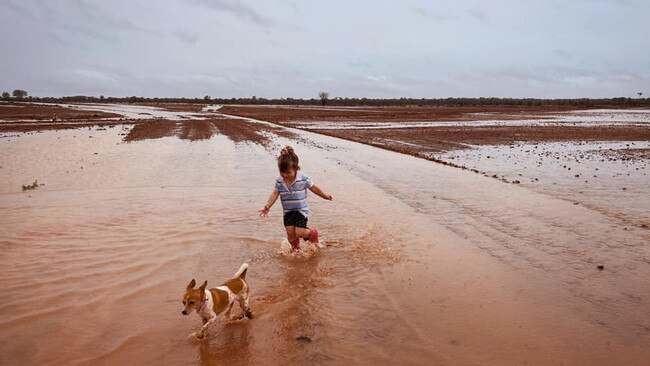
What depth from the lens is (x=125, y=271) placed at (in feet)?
21.8

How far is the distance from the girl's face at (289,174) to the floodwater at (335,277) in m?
1.34

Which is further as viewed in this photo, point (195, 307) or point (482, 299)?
point (482, 299)

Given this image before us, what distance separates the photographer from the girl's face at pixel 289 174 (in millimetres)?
6988

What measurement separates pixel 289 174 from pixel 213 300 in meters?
2.73

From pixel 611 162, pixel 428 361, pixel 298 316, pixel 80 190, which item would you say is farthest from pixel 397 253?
pixel 611 162

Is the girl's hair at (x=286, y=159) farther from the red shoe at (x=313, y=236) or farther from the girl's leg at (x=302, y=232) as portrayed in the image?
the red shoe at (x=313, y=236)

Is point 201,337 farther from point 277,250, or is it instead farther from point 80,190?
point 80,190

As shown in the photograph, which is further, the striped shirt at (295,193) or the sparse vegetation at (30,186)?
the sparse vegetation at (30,186)

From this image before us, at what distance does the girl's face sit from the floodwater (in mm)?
1336

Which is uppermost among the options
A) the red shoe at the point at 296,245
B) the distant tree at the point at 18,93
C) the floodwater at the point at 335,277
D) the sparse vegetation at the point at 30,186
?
the distant tree at the point at 18,93

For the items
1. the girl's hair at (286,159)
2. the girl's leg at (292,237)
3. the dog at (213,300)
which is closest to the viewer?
the dog at (213,300)

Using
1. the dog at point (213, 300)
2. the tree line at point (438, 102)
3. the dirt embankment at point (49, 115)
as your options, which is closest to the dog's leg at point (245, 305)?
the dog at point (213, 300)

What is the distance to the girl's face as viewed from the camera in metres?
6.99

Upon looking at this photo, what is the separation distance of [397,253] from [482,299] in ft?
6.32
